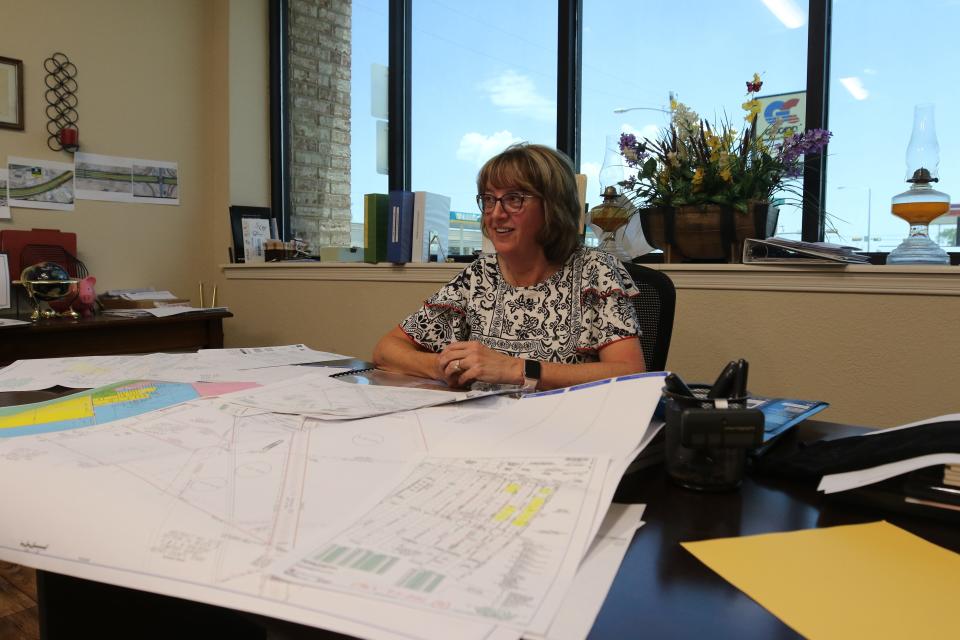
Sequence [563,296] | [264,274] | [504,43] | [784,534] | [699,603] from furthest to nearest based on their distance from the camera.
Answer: [264,274] → [504,43] → [563,296] → [784,534] → [699,603]

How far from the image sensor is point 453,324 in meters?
1.68

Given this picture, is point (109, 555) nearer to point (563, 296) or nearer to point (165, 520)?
point (165, 520)

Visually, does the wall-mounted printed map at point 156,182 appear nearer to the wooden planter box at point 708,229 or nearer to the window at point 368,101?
the window at point 368,101

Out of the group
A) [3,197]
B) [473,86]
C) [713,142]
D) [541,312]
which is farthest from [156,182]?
[713,142]

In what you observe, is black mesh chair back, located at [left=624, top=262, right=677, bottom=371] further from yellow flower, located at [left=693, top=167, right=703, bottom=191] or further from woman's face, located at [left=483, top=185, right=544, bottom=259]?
yellow flower, located at [left=693, top=167, right=703, bottom=191]

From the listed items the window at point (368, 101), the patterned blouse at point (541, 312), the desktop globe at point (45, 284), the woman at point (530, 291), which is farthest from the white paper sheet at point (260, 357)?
the window at point (368, 101)

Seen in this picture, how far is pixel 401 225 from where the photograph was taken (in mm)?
2691

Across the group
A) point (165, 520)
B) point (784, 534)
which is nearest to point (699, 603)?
point (784, 534)

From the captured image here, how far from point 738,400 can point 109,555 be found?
0.57m

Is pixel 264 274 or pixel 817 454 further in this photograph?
pixel 264 274

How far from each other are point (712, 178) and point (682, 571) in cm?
165

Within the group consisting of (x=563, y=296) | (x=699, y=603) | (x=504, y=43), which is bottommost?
(x=699, y=603)

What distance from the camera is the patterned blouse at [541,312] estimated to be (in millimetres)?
1492

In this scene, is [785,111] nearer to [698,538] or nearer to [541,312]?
[541,312]
